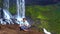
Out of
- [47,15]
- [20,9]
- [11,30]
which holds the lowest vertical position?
[47,15]

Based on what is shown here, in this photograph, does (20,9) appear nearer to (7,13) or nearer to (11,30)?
(7,13)

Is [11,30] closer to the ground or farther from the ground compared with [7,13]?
farther from the ground

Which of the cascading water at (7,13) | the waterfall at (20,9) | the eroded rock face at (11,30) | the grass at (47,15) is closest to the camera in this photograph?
the eroded rock face at (11,30)

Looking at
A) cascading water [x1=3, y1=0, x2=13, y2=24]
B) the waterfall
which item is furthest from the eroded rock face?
the waterfall

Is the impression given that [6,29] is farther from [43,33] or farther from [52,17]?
[52,17]

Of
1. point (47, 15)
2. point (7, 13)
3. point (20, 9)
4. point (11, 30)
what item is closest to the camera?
point (11, 30)

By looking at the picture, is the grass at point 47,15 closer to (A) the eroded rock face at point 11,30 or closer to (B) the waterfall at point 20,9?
(B) the waterfall at point 20,9

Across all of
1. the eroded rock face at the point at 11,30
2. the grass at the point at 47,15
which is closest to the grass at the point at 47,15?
the grass at the point at 47,15

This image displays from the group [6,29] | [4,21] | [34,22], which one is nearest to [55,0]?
[34,22]

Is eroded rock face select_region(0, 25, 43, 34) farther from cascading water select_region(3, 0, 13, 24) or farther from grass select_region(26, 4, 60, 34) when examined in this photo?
grass select_region(26, 4, 60, 34)

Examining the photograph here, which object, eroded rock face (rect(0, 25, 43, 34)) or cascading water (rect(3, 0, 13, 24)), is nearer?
eroded rock face (rect(0, 25, 43, 34))

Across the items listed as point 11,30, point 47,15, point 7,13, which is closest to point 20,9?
point 7,13

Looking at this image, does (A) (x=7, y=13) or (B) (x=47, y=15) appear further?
(B) (x=47, y=15)

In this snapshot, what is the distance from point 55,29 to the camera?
10.7 m
